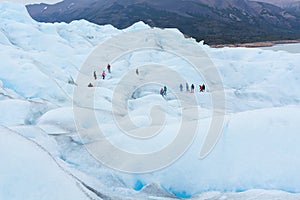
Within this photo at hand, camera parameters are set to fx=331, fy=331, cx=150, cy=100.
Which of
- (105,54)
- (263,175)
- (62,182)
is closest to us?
(62,182)

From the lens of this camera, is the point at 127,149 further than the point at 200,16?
No

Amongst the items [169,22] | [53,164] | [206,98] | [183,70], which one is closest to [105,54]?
[183,70]

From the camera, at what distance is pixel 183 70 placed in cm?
1584

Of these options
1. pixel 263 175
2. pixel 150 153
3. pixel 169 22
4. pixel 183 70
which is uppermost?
pixel 263 175

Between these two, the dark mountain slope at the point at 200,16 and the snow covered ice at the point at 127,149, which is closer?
the snow covered ice at the point at 127,149

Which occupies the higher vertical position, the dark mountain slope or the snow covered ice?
the snow covered ice

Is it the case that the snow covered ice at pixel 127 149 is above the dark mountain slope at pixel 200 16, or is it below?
above

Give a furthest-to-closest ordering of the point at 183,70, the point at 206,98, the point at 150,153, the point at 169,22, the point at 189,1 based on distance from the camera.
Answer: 1. the point at 189,1
2. the point at 169,22
3. the point at 183,70
4. the point at 206,98
5. the point at 150,153

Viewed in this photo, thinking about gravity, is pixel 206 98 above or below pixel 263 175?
below

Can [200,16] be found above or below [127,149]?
below

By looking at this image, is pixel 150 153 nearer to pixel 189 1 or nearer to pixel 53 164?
pixel 53 164

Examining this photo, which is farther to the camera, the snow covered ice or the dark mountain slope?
the dark mountain slope

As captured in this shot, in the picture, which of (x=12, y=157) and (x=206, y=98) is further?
(x=206, y=98)

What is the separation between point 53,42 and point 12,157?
15989 mm
